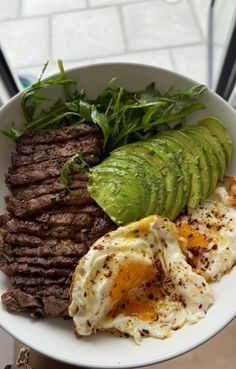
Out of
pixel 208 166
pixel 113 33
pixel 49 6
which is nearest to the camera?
pixel 208 166

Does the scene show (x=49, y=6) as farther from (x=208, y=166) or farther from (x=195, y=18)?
(x=208, y=166)

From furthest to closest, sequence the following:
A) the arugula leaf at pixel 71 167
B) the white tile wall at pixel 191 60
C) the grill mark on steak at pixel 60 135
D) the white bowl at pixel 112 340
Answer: the white tile wall at pixel 191 60 → the grill mark on steak at pixel 60 135 → the arugula leaf at pixel 71 167 → the white bowl at pixel 112 340

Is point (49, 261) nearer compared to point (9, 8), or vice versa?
point (49, 261)

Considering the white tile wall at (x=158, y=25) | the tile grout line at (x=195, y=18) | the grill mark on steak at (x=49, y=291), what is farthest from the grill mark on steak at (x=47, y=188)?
the tile grout line at (x=195, y=18)

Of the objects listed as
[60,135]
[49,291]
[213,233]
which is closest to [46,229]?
[49,291]

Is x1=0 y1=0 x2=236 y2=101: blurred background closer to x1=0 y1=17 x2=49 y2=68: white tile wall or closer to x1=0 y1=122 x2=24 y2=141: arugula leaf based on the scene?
x1=0 y1=17 x2=49 y2=68: white tile wall

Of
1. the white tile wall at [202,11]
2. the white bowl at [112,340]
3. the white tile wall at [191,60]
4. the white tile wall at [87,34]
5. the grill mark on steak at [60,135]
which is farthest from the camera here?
the white tile wall at [202,11]

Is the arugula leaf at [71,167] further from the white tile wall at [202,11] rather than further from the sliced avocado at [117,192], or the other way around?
the white tile wall at [202,11]
